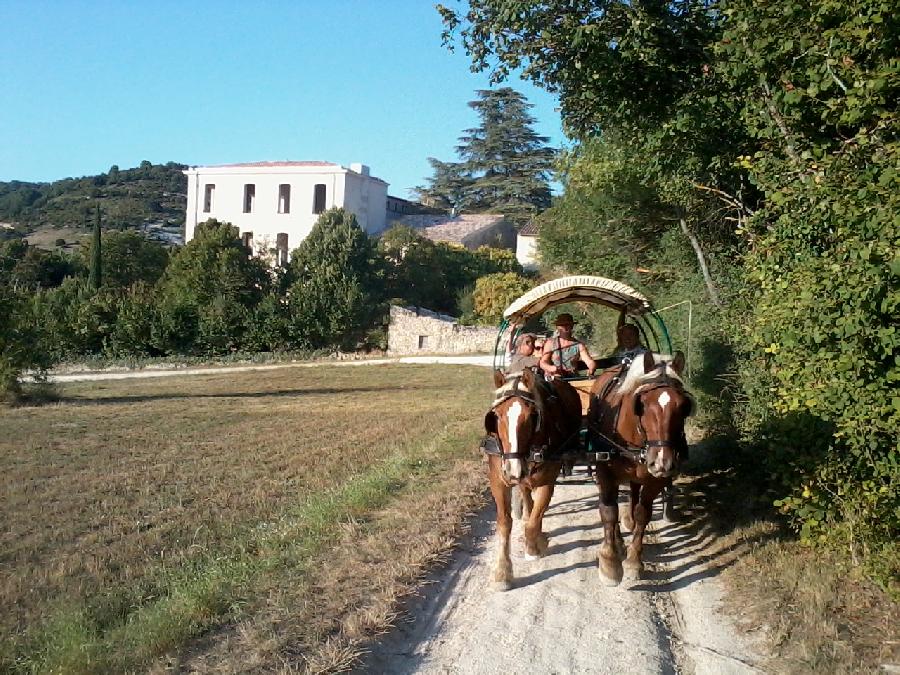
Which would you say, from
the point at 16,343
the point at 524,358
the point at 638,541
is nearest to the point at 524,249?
the point at 16,343

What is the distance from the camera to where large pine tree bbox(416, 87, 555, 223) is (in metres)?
70.2

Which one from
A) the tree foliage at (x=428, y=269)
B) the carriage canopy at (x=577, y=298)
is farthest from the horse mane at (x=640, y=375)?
the tree foliage at (x=428, y=269)

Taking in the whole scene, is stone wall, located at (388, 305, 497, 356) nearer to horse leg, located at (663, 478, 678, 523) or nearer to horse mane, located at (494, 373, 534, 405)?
horse leg, located at (663, 478, 678, 523)

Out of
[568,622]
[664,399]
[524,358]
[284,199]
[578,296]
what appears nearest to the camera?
[568,622]

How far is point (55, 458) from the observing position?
49.3 feet

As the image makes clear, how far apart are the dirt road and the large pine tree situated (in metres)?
62.5

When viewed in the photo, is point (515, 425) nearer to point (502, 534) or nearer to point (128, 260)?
point (502, 534)

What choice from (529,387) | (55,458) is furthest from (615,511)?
(55,458)

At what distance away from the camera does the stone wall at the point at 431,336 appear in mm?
47281

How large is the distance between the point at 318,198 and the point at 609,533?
173 feet

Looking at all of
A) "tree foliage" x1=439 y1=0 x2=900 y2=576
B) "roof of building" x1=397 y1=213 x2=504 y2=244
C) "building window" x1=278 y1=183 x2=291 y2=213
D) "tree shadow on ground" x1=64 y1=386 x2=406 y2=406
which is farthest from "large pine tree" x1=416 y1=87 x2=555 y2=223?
"tree foliage" x1=439 y1=0 x2=900 y2=576

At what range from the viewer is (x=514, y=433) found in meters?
6.66

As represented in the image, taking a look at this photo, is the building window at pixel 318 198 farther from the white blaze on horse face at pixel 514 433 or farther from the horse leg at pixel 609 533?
the white blaze on horse face at pixel 514 433

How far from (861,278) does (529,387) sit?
8.79ft
